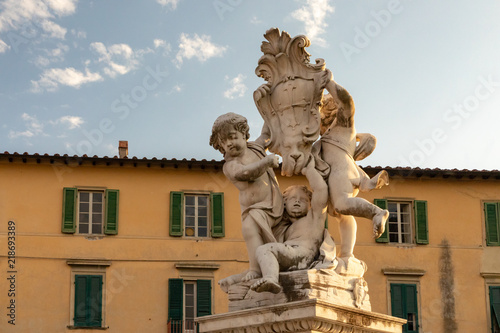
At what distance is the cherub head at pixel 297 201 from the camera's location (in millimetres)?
11047

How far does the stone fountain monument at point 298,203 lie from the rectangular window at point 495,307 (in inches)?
1132

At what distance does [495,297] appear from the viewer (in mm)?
38969

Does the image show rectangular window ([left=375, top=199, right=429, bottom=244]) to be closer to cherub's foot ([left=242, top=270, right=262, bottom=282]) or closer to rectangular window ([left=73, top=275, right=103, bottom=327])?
rectangular window ([left=73, top=275, right=103, bottom=327])

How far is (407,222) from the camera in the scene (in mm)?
39219

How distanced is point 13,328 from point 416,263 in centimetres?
1459

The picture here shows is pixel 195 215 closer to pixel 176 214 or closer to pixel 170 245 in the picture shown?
pixel 176 214

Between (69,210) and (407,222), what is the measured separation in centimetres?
1238

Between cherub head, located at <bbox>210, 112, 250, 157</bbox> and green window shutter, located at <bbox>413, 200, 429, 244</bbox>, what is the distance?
2851 centimetres

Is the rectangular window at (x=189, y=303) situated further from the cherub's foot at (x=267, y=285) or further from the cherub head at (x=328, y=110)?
the cherub's foot at (x=267, y=285)

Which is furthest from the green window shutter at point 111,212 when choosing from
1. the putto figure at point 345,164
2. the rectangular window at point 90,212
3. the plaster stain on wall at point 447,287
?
the putto figure at point 345,164

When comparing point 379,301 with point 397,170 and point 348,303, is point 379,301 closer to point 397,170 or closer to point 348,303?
point 397,170

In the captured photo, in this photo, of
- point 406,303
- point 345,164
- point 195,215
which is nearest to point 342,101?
point 345,164

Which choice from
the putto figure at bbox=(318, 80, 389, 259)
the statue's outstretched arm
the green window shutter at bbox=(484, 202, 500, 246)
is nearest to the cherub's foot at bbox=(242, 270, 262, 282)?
the putto figure at bbox=(318, 80, 389, 259)

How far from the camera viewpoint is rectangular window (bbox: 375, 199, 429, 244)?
38.9 meters
